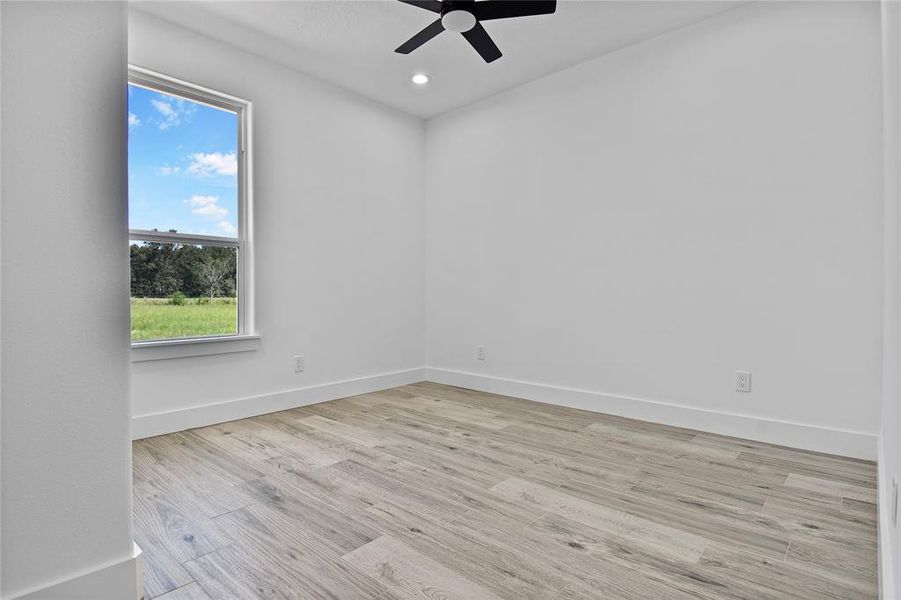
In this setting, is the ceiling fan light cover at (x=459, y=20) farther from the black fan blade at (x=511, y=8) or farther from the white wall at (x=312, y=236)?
the white wall at (x=312, y=236)

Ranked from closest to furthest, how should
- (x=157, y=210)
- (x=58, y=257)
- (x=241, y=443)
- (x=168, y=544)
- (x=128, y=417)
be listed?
1. (x=58, y=257)
2. (x=128, y=417)
3. (x=168, y=544)
4. (x=241, y=443)
5. (x=157, y=210)

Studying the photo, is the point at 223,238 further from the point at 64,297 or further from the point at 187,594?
the point at 187,594

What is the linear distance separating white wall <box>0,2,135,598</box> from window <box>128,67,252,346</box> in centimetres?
181

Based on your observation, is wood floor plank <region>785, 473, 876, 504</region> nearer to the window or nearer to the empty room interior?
the empty room interior

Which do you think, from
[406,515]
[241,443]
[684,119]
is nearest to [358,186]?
[241,443]

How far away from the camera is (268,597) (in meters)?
1.34

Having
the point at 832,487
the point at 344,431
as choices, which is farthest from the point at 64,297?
the point at 832,487

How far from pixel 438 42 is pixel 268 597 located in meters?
3.24

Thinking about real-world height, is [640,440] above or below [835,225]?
below

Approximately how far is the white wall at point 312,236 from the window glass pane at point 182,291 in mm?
198

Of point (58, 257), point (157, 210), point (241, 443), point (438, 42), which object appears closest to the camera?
point (58, 257)

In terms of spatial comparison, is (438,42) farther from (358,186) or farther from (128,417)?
(128,417)

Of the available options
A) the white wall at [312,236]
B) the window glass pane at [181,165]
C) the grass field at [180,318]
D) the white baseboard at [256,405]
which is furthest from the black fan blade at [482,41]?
the white baseboard at [256,405]

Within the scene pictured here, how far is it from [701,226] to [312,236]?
279cm
